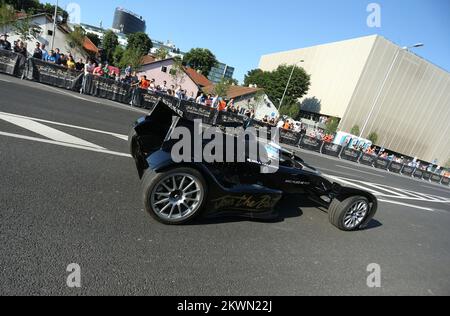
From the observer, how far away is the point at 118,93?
51.5ft

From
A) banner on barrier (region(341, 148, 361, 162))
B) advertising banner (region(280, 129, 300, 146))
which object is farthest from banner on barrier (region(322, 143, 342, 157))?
advertising banner (region(280, 129, 300, 146))

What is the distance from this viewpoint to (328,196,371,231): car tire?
4.88m

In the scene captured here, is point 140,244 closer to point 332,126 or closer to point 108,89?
point 108,89

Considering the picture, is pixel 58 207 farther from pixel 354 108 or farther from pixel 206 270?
pixel 354 108

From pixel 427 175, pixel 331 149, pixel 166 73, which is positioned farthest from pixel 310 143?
pixel 166 73

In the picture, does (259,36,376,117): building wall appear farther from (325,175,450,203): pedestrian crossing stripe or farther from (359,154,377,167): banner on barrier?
(325,175,450,203): pedestrian crossing stripe

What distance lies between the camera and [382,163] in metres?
25.2

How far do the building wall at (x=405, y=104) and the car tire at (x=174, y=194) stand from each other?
59.1m

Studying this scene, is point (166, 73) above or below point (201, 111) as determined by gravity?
above

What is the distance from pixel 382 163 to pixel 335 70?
148 ft

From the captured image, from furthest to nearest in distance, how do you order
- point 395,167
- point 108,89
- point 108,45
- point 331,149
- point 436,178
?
point 108,45 < point 436,178 < point 395,167 < point 331,149 < point 108,89

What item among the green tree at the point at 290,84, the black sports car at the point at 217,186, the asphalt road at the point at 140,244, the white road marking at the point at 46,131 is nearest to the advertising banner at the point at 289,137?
the asphalt road at the point at 140,244
